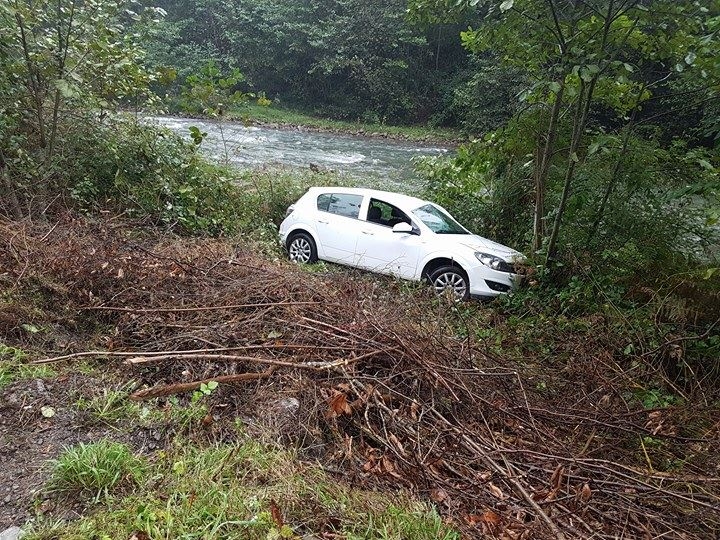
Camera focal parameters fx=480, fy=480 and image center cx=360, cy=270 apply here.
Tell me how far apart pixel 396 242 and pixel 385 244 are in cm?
20

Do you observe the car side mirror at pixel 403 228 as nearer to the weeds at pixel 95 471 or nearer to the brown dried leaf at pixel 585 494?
the brown dried leaf at pixel 585 494

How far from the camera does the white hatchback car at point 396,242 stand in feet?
23.9

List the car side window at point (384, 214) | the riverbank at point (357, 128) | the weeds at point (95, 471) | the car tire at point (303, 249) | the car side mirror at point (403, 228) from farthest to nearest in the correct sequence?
the riverbank at point (357, 128)
the car tire at point (303, 249)
the car side window at point (384, 214)
the car side mirror at point (403, 228)
the weeds at point (95, 471)

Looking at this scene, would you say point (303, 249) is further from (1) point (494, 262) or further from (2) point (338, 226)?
(1) point (494, 262)

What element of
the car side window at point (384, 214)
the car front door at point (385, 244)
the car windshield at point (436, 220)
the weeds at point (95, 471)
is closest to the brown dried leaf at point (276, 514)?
the weeds at point (95, 471)

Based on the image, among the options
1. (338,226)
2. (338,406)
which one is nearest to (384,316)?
(338,406)

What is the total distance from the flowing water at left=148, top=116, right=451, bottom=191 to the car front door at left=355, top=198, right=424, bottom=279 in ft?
15.9

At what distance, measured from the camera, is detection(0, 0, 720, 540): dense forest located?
2.74 meters

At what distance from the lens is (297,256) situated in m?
8.64

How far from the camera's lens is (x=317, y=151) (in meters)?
21.5

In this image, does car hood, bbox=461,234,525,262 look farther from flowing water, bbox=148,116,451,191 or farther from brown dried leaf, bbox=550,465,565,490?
flowing water, bbox=148,116,451,191

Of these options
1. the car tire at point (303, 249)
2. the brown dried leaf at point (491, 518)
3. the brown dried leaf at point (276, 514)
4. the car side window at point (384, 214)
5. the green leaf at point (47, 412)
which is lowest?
the car tire at point (303, 249)

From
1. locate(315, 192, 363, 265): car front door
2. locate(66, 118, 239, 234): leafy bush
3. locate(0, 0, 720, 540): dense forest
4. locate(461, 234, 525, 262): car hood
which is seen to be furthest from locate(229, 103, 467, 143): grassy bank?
locate(461, 234, 525, 262): car hood

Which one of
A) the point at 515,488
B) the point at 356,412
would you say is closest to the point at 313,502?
the point at 356,412
